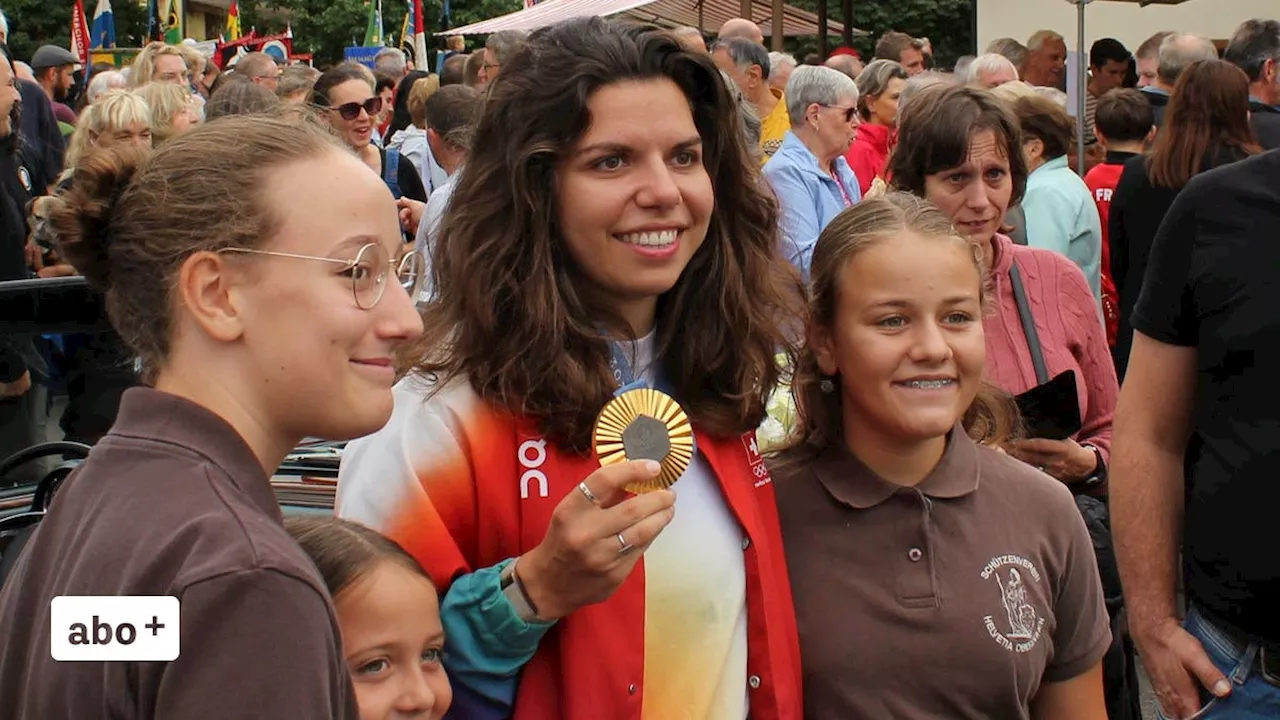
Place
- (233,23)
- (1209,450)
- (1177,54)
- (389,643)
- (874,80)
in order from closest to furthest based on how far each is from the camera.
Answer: (389,643), (1209,450), (1177,54), (874,80), (233,23)

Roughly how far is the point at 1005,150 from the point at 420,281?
2338 millimetres

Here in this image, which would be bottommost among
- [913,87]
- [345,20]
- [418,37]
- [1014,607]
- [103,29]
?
[1014,607]

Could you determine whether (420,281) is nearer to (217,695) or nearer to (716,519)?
(716,519)

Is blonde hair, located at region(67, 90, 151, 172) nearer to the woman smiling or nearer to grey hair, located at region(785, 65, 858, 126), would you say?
grey hair, located at region(785, 65, 858, 126)

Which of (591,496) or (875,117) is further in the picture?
(875,117)

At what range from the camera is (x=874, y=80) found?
9.32 metres

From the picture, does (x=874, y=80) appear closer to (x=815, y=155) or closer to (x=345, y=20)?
(x=815, y=155)

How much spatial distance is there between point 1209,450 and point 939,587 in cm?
71

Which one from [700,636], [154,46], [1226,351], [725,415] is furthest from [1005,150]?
[154,46]

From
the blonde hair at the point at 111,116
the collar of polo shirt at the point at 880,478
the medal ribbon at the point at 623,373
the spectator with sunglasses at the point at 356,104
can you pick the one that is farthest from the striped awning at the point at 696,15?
the medal ribbon at the point at 623,373

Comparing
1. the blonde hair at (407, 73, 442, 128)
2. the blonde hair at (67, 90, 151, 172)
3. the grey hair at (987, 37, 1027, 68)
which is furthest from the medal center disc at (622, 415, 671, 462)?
the grey hair at (987, 37, 1027, 68)

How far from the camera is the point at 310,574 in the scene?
138 cm

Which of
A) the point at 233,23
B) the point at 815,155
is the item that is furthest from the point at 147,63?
the point at 233,23

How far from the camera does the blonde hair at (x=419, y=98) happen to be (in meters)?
10.3
